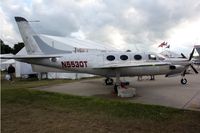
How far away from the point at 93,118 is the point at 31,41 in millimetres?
11097

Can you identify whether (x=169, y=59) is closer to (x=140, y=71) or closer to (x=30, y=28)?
(x=140, y=71)

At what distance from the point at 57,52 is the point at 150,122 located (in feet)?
36.5

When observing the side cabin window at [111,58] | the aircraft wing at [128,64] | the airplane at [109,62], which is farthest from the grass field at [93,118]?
the side cabin window at [111,58]

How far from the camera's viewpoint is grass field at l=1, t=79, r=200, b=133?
6.94 m

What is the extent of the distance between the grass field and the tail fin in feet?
22.9

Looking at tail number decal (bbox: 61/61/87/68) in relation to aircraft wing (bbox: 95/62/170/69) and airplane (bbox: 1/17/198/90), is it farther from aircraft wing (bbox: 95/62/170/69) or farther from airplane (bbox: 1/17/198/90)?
aircraft wing (bbox: 95/62/170/69)

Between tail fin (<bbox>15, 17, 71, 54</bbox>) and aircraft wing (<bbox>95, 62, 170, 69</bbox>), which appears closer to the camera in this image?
aircraft wing (<bbox>95, 62, 170, 69</bbox>)

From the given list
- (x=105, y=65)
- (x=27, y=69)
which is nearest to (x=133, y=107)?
(x=105, y=65)

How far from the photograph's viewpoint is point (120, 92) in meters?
12.5

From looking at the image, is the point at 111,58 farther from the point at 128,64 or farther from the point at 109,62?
the point at 128,64

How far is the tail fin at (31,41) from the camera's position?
688 inches

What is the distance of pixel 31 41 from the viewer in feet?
57.9

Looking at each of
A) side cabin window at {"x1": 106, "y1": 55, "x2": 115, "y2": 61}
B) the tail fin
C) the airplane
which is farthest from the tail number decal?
side cabin window at {"x1": 106, "y1": 55, "x2": 115, "y2": 61}

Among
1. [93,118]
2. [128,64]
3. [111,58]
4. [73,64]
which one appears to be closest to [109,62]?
[111,58]
